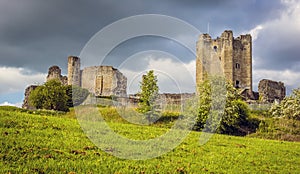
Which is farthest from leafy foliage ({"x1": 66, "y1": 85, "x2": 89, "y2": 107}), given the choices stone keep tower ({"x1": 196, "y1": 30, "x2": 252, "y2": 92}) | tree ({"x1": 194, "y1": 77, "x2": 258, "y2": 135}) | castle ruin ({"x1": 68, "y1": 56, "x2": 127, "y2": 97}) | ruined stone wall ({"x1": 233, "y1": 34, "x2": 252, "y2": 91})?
ruined stone wall ({"x1": 233, "y1": 34, "x2": 252, "y2": 91})

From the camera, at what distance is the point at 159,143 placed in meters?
17.7

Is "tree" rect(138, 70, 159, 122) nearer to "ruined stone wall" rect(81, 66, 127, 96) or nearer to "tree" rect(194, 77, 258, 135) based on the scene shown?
"tree" rect(194, 77, 258, 135)

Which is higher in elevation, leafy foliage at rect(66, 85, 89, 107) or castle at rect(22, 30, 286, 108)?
castle at rect(22, 30, 286, 108)

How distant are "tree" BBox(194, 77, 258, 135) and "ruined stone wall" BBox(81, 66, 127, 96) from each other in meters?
46.4

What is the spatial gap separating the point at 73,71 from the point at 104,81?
882 cm

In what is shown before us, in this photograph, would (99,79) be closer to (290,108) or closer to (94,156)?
(290,108)

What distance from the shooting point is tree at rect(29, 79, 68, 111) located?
145 feet

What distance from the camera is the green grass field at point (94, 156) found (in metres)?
11.2

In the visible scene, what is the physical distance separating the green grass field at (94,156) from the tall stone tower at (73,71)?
73.2 m

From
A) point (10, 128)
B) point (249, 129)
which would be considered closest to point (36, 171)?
point (10, 128)

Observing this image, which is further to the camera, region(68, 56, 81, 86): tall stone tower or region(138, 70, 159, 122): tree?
region(68, 56, 81, 86): tall stone tower

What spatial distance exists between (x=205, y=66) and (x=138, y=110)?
53086 mm

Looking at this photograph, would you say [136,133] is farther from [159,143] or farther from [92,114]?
[92,114]

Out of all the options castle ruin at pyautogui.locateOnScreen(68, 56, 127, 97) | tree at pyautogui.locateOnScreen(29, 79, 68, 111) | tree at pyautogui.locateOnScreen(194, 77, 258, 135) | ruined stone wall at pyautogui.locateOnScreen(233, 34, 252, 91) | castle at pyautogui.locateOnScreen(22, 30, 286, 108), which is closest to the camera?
tree at pyautogui.locateOnScreen(194, 77, 258, 135)
